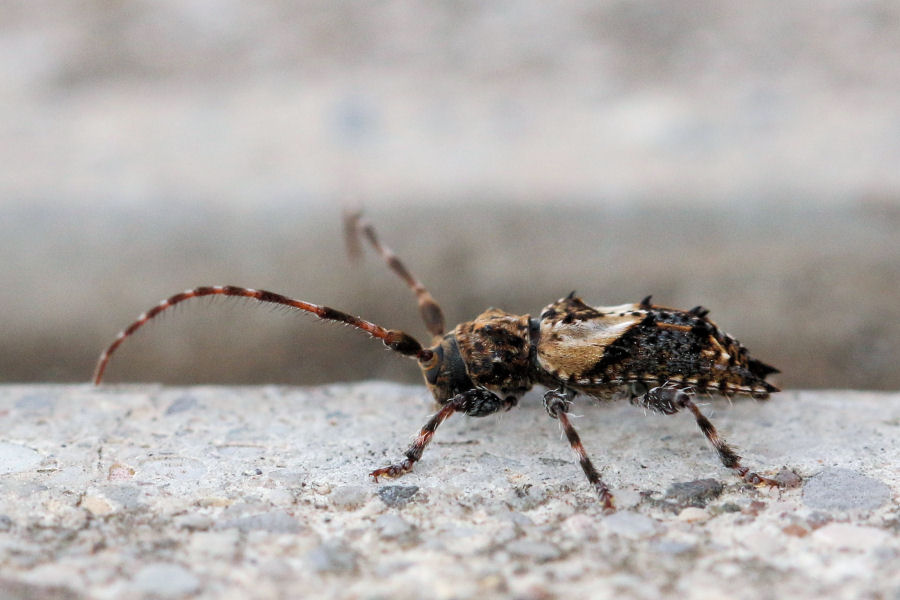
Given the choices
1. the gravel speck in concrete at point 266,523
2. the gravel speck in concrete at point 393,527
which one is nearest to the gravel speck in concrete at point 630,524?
the gravel speck in concrete at point 393,527

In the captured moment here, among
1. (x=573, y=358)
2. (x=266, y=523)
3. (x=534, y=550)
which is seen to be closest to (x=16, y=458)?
(x=266, y=523)

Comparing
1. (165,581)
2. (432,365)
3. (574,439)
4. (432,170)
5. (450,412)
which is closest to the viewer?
(165,581)

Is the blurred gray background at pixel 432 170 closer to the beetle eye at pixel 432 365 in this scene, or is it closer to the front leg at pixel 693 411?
the beetle eye at pixel 432 365

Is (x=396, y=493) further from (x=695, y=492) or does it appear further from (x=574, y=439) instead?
(x=695, y=492)

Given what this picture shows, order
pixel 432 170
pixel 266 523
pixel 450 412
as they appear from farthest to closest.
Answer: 1. pixel 432 170
2. pixel 450 412
3. pixel 266 523

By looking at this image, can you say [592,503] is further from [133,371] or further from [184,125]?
[184,125]

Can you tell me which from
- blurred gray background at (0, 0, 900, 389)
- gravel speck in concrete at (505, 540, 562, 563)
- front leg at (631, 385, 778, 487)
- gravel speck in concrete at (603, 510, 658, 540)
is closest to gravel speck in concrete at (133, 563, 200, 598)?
gravel speck in concrete at (505, 540, 562, 563)

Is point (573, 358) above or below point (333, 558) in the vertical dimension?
above
